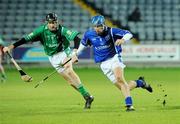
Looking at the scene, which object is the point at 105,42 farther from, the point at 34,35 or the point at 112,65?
the point at 34,35

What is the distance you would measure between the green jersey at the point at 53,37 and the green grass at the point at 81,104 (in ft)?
4.29

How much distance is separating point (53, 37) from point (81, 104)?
5.77ft

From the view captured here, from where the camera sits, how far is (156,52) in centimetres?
3209

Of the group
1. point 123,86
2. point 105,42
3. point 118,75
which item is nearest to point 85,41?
point 105,42

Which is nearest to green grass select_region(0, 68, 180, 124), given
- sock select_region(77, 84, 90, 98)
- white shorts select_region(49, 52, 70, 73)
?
sock select_region(77, 84, 90, 98)

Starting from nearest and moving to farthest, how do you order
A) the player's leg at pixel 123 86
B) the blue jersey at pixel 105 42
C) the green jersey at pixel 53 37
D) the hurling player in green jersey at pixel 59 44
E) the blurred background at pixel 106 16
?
the player's leg at pixel 123 86 → the blue jersey at pixel 105 42 → the hurling player in green jersey at pixel 59 44 → the green jersey at pixel 53 37 → the blurred background at pixel 106 16

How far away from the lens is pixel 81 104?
1597 cm

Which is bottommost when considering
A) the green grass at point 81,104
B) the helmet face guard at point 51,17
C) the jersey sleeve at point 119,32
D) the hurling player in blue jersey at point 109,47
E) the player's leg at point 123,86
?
the green grass at point 81,104

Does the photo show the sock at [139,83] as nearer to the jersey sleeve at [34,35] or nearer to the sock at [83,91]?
the sock at [83,91]

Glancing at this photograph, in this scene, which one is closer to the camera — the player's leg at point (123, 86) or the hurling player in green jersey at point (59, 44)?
the player's leg at point (123, 86)

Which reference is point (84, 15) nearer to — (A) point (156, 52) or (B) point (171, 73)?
(A) point (156, 52)

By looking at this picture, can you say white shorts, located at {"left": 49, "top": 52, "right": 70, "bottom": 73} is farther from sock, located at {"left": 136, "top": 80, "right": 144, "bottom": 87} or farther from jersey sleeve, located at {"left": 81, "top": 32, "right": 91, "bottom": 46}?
sock, located at {"left": 136, "top": 80, "right": 144, "bottom": 87}

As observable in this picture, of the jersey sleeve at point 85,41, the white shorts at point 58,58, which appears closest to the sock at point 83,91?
the white shorts at point 58,58

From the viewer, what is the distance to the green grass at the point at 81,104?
12547 mm
